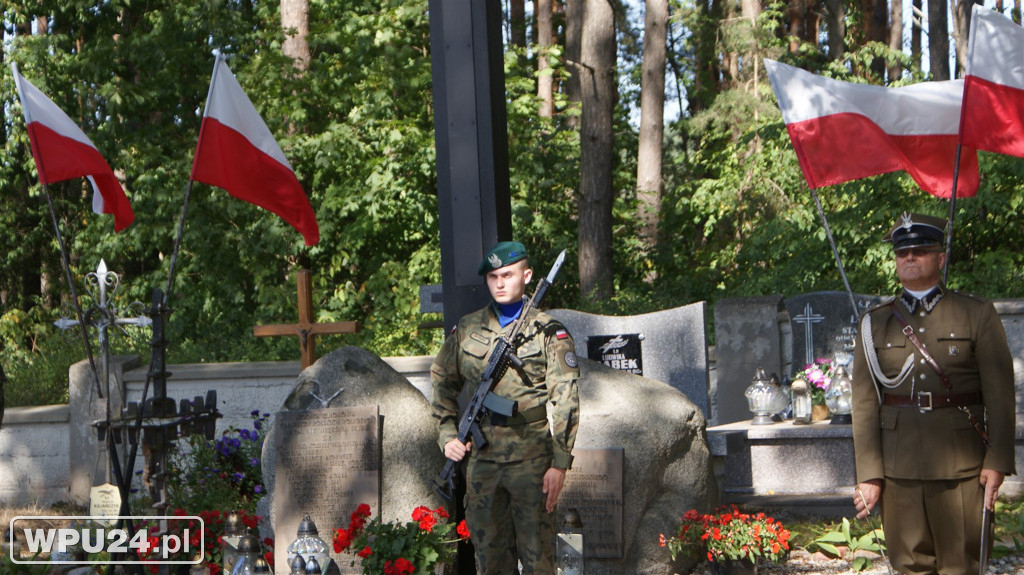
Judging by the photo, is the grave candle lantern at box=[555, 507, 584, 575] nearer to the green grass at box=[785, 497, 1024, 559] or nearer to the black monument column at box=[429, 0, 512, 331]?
the black monument column at box=[429, 0, 512, 331]

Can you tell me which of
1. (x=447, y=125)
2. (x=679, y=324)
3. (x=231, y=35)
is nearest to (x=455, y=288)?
(x=447, y=125)

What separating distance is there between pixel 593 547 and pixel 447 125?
2.61m

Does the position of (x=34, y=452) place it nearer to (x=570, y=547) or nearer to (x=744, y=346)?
(x=744, y=346)

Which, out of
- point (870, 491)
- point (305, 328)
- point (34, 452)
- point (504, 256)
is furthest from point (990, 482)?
point (34, 452)

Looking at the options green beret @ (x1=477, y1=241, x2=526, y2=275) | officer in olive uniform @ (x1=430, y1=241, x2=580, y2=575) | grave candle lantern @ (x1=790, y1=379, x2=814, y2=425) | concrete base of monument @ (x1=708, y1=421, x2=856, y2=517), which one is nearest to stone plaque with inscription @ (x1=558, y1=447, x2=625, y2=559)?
officer in olive uniform @ (x1=430, y1=241, x2=580, y2=575)

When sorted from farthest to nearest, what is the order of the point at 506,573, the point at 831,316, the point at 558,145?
the point at 558,145
the point at 831,316
the point at 506,573

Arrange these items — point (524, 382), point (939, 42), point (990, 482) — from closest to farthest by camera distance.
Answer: point (990, 482) < point (524, 382) < point (939, 42)

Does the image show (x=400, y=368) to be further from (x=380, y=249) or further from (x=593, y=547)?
(x=380, y=249)

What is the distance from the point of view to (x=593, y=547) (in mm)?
6746

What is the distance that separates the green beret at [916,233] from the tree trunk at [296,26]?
13619mm

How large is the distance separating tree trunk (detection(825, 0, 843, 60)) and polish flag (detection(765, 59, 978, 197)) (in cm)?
1567

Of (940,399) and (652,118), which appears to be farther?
(652,118)

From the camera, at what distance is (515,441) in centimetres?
522

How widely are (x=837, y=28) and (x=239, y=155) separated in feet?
60.3
